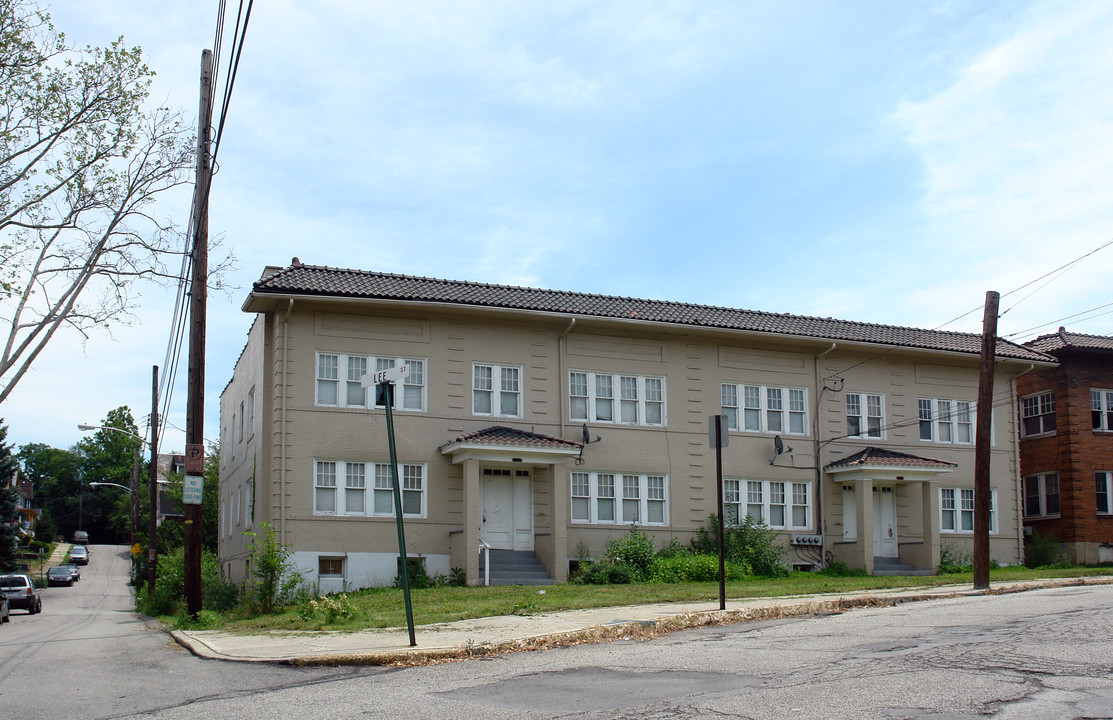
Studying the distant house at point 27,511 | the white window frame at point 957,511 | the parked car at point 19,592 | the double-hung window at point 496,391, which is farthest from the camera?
the distant house at point 27,511

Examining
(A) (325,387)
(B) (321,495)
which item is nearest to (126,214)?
(A) (325,387)

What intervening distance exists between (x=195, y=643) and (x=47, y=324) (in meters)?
10.0

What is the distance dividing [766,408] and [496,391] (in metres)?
8.32

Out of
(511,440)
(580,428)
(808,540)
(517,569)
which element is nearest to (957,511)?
(808,540)

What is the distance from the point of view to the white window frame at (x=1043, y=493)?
113 ft

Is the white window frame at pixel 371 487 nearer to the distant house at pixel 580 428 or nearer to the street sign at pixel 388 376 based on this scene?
the distant house at pixel 580 428

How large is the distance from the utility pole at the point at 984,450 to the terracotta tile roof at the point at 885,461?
787 centimetres

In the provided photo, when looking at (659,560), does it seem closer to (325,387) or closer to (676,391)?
(676,391)

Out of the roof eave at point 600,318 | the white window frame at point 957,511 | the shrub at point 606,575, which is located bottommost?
the shrub at point 606,575

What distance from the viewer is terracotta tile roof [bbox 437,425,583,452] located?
24469mm

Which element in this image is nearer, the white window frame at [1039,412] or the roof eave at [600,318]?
the roof eave at [600,318]

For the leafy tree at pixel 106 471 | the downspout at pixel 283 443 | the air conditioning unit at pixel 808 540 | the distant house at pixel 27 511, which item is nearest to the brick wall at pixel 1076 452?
the air conditioning unit at pixel 808 540

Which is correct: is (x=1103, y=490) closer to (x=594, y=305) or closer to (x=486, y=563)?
(x=594, y=305)

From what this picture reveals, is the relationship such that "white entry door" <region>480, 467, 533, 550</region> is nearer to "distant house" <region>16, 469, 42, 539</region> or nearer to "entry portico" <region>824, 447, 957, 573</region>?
"entry portico" <region>824, 447, 957, 573</region>
